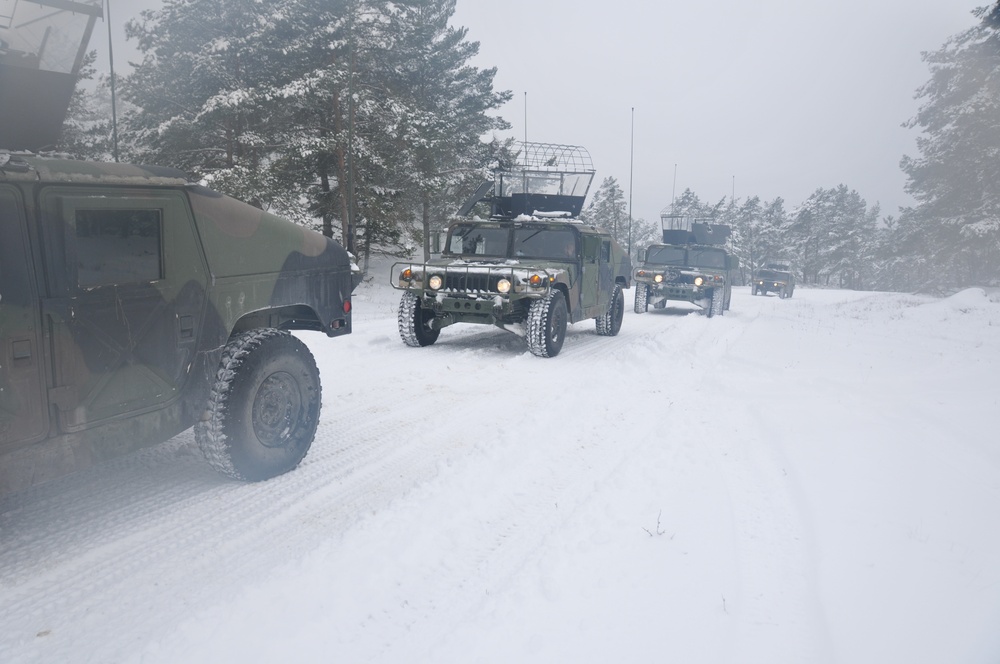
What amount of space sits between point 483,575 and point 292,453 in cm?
174

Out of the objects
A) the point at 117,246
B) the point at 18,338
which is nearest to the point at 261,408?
the point at 117,246

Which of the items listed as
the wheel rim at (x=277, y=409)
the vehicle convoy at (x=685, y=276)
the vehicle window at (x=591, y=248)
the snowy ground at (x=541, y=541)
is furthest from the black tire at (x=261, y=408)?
the vehicle convoy at (x=685, y=276)

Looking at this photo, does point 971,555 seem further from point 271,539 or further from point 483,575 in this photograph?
point 271,539

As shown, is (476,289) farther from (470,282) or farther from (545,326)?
(545,326)

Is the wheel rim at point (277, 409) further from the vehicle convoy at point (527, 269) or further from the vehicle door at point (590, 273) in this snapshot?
the vehicle door at point (590, 273)

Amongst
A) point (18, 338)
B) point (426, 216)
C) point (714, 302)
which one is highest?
point (426, 216)

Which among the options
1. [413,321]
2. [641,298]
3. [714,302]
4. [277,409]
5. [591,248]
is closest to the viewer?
[277,409]

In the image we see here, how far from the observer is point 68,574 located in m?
2.76

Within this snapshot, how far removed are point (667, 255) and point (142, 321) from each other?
48.3ft

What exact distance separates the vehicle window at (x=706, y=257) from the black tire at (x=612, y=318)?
5.50m

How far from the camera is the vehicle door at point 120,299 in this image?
2.70m

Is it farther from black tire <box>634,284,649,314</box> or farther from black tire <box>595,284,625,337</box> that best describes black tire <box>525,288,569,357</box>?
black tire <box>634,284,649,314</box>

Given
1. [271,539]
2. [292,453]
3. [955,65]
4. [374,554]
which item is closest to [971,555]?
[374,554]

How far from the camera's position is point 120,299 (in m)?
2.92
